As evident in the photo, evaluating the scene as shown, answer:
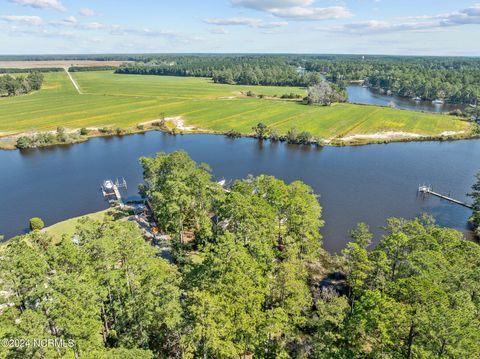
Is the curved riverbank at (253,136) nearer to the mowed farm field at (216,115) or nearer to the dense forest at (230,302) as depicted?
the mowed farm field at (216,115)

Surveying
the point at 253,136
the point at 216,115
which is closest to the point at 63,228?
the point at 253,136

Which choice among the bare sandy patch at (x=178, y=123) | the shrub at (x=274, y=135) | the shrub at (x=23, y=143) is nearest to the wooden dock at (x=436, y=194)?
the shrub at (x=274, y=135)

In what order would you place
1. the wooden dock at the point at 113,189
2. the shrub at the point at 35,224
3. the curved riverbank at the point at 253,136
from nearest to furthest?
the shrub at the point at 35,224
the wooden dock at the point at 113,189
the curved riverbank at the point at 253,136

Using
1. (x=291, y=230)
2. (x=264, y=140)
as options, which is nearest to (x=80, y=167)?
(x=264, y=140)

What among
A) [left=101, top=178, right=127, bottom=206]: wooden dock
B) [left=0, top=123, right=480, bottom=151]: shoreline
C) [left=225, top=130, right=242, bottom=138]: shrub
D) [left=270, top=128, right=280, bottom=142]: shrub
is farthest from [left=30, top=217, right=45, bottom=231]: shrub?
[left=270, top=128, right=280, bottom=142]: shrub

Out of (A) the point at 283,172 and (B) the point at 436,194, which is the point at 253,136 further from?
(B) the point at 436,194

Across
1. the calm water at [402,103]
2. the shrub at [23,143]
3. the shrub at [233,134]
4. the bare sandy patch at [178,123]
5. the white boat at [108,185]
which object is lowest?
the white boat at [108,185]
